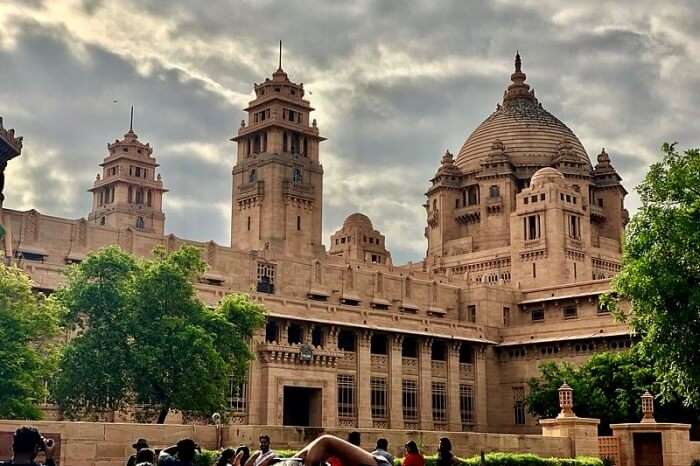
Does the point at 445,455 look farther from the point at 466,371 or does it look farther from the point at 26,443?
the point at 466,371

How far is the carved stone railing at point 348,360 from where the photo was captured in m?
74.8

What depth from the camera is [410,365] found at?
79750 mm

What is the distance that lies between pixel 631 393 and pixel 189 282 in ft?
102

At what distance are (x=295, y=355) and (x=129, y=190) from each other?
6573 cm

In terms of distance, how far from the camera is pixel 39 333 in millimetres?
44938

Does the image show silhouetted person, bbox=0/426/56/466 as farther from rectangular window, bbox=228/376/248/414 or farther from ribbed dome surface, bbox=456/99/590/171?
ribbed dome surface, bbox=456/99/590/171

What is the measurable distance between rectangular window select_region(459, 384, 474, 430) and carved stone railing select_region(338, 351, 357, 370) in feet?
35.7

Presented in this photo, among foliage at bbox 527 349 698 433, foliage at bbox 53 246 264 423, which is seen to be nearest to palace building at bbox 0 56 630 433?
foliage at bbox 527 349 698 433

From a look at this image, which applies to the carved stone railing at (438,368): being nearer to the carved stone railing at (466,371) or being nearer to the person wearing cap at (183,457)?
the carved stone railing at (466,371)

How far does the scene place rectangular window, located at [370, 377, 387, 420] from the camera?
76.1 m

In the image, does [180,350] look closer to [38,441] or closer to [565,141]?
[38,441]

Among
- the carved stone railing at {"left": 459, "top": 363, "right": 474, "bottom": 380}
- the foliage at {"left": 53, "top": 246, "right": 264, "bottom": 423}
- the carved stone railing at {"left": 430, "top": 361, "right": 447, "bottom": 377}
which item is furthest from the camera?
the carved stone railing at {"left": 459, "top": 363, "right": 474, "bottom": 380}

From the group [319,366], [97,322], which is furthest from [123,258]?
[319,366]

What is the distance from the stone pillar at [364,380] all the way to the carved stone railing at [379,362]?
2.06 feet
